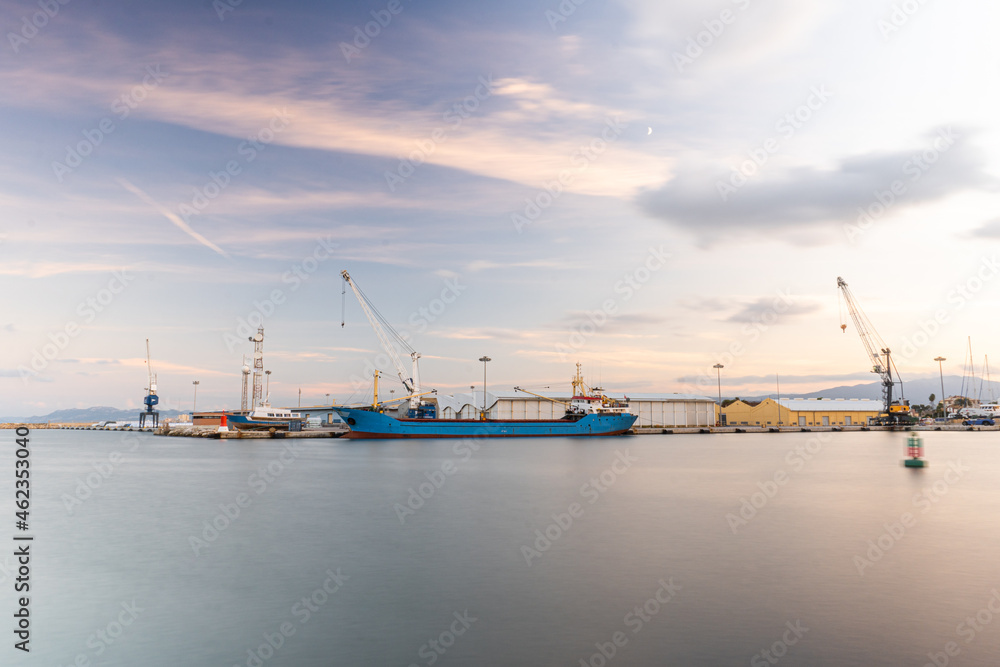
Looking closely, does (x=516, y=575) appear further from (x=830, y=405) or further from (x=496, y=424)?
(x=830, y=405)

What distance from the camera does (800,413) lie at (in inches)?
5192

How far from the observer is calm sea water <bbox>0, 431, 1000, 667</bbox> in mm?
11734

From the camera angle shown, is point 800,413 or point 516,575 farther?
point 800,413

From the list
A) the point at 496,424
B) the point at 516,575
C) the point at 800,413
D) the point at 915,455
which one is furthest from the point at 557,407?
the point at 516,575

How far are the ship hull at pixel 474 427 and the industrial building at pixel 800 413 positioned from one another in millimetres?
44134

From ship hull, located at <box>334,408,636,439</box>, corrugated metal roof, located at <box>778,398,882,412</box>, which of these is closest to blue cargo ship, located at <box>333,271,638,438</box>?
ship hull, located at <box>334,408,636,439</box>

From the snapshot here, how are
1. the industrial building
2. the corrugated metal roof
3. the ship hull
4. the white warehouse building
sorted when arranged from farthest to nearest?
the corrugated metal roof < the industrial building < the white warehouse building < the ship hull

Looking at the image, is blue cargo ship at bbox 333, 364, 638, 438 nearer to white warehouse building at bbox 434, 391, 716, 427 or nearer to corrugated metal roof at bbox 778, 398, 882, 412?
white warehouse building at bbox 434, 391, 716, 427

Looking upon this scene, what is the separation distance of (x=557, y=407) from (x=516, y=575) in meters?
97.0

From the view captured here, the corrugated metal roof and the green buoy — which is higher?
the corrugated metal roof

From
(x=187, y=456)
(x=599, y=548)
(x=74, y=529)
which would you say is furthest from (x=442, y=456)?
(x=599, y=548)

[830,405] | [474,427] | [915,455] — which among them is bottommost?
[474,427]

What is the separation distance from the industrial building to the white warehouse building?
11.5 metres

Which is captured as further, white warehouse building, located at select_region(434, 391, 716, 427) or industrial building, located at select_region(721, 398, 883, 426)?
industrial building, located at select_region(721, 398, 883, 426)
